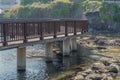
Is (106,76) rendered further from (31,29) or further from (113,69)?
(31,29)

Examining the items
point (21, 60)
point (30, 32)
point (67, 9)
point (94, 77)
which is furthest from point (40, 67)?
point (67, 9)

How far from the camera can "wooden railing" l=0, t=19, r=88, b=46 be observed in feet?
110

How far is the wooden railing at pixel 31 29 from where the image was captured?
110ft

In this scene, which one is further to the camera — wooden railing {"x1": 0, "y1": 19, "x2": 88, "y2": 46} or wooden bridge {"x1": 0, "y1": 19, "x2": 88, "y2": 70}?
wooden bridge {"x1": 0, "y1": 19, "x2": 88, "y2": 70}

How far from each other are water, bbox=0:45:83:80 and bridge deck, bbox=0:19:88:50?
349cm

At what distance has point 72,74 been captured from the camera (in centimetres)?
3766

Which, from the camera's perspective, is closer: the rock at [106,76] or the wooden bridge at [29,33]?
the rock at [106,76]

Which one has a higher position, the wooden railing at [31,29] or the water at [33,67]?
the wooden railing at [31,29]

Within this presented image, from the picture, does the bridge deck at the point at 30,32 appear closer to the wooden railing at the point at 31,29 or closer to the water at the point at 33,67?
the wooden railing at the point at 31,29

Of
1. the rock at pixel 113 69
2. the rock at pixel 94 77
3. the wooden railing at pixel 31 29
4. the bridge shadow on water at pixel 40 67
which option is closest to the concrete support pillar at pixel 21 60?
the bridge shadow on water at pixel 40 67

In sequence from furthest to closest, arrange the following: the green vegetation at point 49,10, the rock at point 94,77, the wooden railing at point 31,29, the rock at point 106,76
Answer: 1. the green vegetation at point 49,10
2. the wooden railing at point 31,29
3. the rock at point 106,76
4. the rock at point 94,77

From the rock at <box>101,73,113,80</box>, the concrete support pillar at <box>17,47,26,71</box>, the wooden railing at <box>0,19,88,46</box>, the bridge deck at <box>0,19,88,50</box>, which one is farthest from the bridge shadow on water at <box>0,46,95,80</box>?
the rock at <box>101,73,113,80</box>

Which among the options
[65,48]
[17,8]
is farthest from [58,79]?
[17,8]

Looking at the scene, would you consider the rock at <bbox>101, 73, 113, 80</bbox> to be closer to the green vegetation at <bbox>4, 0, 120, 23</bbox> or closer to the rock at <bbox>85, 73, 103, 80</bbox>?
the rock at <bbox>85, 73, 103, 80</bbox>
